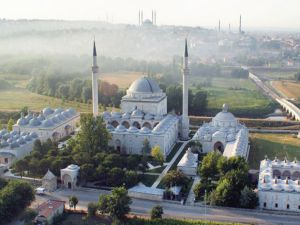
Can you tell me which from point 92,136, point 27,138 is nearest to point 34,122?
point 27,138

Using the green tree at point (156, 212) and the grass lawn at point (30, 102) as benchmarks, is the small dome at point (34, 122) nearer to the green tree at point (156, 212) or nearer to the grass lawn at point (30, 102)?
the grass lawn at point (30, 102)

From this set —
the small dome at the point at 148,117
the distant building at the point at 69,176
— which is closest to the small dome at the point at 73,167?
the distant building at the point at 69,176

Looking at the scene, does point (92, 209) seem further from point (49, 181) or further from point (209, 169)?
point (209, 169)

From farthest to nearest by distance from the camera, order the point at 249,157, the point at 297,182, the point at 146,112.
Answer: the point at 146,112 < the point at 249,157 < the point at 297,182

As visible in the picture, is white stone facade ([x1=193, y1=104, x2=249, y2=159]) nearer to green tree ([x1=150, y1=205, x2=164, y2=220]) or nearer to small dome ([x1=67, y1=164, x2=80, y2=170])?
green tree ([x1=150, y1=205, x2=164, y2=220])

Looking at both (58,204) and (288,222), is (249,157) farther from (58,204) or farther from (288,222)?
(58,204)

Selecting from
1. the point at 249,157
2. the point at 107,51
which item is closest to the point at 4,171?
the point at 249,157

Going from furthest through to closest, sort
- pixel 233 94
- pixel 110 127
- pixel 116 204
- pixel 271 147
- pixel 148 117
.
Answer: pixel 233 94 < pixel 148 117 < pixel 271 147 < pixel 110 127 < pixel 116 204
